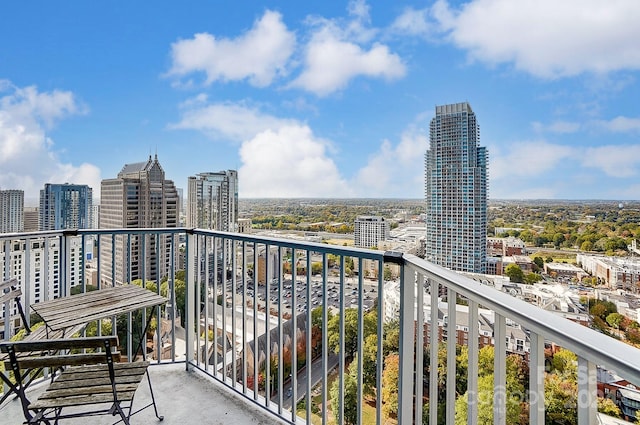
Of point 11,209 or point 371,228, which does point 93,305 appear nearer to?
point 371,228

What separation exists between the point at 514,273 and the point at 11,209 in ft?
24.4

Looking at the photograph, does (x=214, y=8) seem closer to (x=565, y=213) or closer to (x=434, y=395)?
(x=565, y=213)

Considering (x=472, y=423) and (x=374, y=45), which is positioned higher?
(x=374, y=45)

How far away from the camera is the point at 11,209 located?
559 cm

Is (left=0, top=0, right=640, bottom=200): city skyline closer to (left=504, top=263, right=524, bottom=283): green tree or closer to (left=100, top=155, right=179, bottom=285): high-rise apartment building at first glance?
(left=100, top=155, right=179, bottom=285): high-rise apartment building

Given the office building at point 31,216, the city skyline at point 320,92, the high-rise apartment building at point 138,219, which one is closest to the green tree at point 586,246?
the city skyline at point 320,92

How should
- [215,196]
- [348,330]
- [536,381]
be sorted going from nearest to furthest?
1. [536,381]
2. [348,330]
3. [215,196]

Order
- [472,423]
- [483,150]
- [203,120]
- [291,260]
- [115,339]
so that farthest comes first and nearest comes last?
1. [203,120]
2. [483,150]
3. [291,260]
4. [115,339]
5. [472,423]

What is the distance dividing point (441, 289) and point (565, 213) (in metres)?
3.87

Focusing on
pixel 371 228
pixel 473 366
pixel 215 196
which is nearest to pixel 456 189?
pixel 371 228

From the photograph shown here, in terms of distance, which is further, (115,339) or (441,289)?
(115,339)

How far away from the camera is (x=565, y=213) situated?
13.9ft

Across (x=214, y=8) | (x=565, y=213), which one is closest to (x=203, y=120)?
(x=214, y=8)

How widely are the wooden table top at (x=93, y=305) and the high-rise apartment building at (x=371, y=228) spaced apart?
8.14 ft
